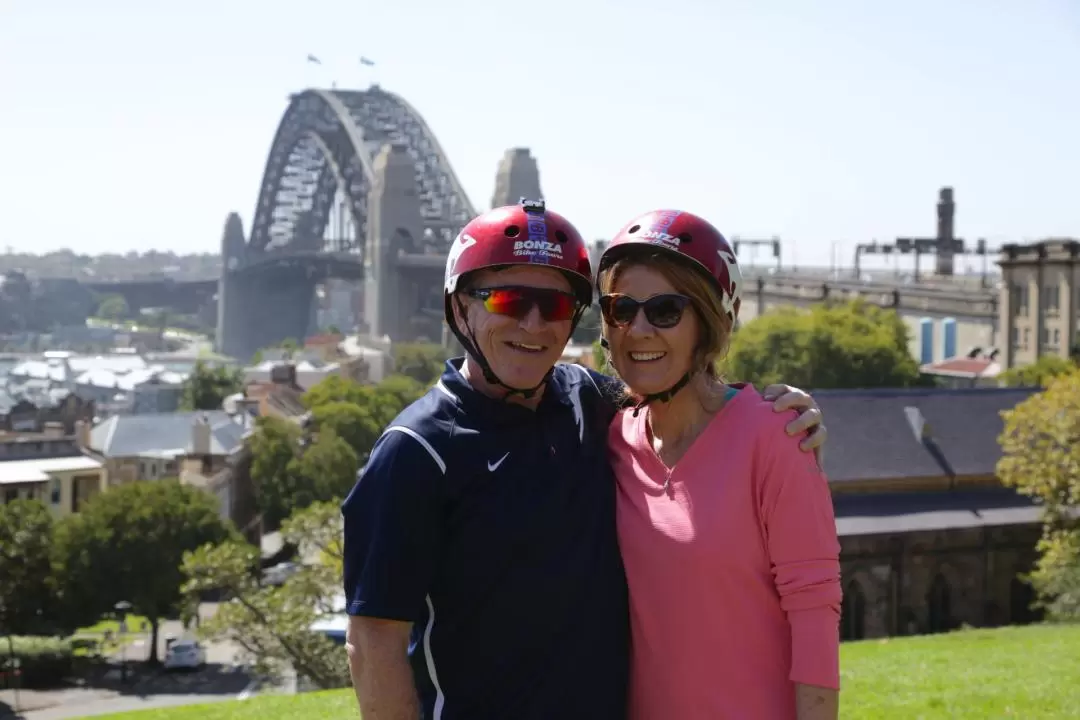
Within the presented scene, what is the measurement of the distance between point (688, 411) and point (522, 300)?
671 millimetres

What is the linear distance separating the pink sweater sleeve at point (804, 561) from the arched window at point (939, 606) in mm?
34454

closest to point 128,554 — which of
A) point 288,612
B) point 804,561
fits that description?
point 288,612

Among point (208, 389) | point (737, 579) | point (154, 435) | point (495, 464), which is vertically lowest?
point (208, 389)

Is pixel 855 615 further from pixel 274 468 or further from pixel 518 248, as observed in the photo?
pixel 518 248

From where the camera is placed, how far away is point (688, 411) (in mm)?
4492

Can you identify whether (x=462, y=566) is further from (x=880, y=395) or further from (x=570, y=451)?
(x=880, y=395)

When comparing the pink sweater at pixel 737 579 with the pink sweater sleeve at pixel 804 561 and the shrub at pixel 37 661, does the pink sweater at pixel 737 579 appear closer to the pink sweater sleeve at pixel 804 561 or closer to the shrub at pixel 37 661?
the pink sweater sleeve at pixel 804 561

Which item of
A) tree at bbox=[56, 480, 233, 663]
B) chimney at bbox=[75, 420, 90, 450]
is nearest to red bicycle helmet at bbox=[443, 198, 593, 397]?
tree at bbox=[56, 480, 233, 663]

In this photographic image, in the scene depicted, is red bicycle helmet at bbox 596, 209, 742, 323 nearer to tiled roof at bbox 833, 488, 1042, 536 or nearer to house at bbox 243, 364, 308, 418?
tiled roof at bbox 833, 488, 1042, 536

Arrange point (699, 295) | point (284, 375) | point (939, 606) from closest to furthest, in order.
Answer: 1. point (699, 295)
2. point (939, 606)
3. point (284, 375)

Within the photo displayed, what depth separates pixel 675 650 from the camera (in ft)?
13.9

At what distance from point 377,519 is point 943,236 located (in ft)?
460

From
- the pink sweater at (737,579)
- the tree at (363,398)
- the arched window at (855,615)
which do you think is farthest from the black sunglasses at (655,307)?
the tree at (363,398)

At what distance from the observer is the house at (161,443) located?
199ft
